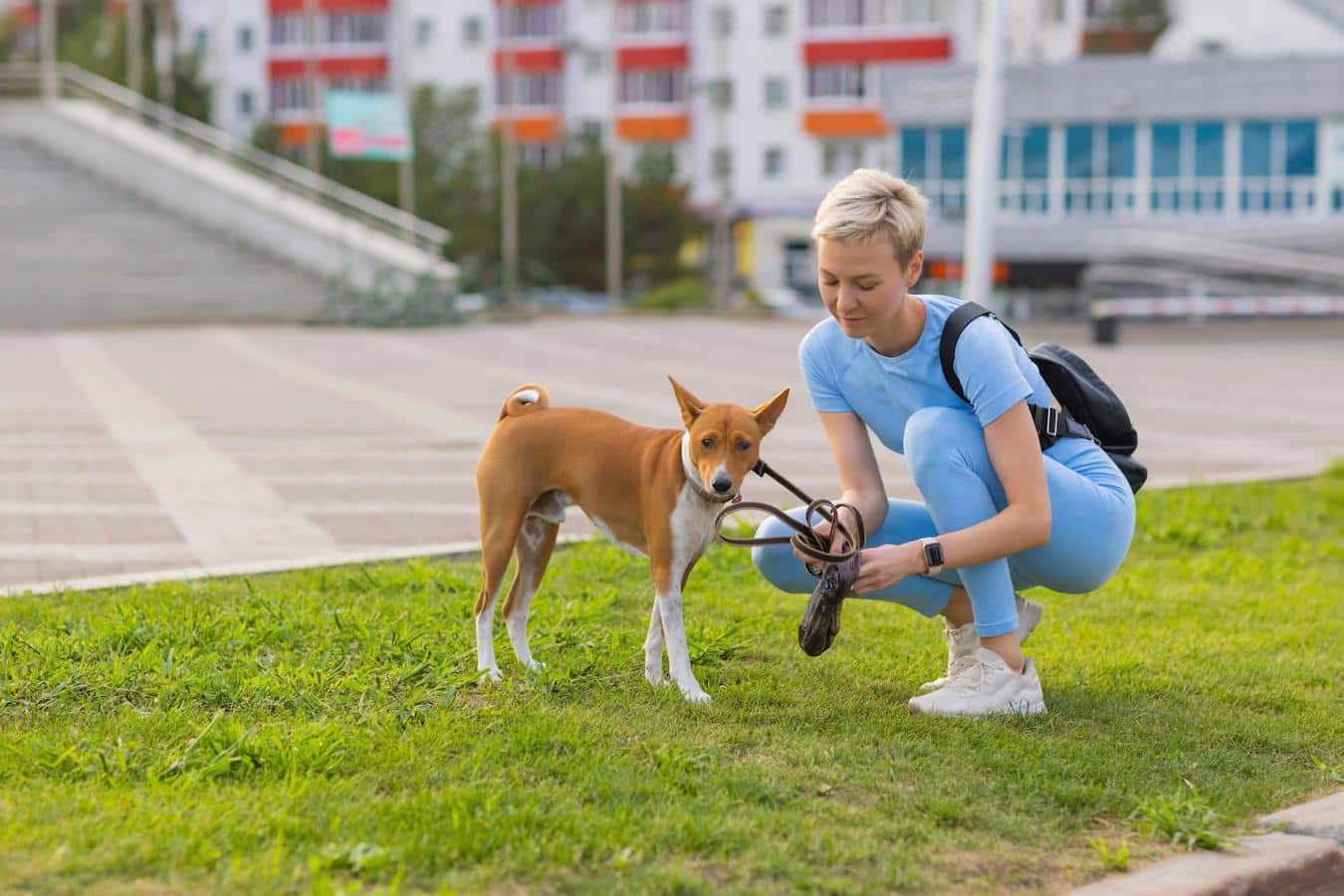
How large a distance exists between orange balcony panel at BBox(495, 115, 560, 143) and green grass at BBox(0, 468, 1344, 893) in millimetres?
64766

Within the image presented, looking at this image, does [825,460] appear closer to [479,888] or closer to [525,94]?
[479,888]

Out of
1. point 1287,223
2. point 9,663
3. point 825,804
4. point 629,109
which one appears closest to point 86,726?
point 9,663

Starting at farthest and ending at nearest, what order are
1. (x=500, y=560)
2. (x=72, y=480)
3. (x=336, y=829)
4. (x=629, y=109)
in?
(x=629, y=109) → (x=72, y=480) → (x=500, y=560) → (x=336, y=829)

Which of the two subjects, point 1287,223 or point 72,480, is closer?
point 72,480

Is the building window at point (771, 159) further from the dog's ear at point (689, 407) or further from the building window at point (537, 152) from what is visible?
the dog's ear at point (689, 407)

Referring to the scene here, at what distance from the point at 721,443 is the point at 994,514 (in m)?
0.89

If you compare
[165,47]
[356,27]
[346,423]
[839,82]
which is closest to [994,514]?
[346,423]

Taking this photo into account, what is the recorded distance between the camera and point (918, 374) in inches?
201

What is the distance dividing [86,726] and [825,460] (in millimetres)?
7590

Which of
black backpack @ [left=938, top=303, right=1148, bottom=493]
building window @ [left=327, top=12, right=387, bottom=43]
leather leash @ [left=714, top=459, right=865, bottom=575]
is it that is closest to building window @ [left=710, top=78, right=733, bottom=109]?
building window @ [left=327, top=12, right=387, bottom=43]

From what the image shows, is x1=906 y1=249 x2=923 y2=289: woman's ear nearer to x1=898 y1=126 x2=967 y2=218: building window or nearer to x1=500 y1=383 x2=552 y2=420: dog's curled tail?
x1=500 y1=383 x2=552 y2=420: dog's curled tail

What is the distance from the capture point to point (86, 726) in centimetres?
477

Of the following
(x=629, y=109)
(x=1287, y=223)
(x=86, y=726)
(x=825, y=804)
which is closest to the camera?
(x=825, y=804)

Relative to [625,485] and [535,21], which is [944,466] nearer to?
[625,485]
